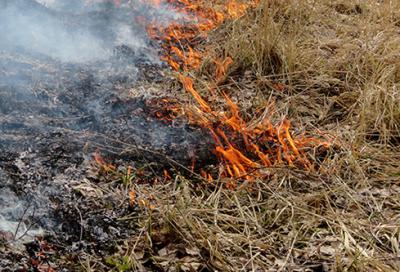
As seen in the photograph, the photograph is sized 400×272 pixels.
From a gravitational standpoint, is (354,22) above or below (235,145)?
above

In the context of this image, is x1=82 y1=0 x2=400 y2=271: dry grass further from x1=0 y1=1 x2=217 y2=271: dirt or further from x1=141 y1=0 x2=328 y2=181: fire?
x1=0 y1=1 x2=217 y2=271: dirt

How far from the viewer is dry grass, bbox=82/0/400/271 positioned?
216cm

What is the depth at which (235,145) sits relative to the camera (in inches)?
114

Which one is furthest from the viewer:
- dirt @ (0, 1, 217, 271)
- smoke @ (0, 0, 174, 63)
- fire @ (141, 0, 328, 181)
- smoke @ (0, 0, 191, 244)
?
smoke @ (0, 0, 174, 63)

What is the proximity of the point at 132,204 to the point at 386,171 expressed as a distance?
1659mm

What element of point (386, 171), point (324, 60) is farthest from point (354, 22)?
point (386, 171)

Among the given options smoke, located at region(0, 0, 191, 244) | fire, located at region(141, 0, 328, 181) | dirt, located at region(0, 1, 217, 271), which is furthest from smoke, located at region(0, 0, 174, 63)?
fire, located at region(141, 0, 328, 181)

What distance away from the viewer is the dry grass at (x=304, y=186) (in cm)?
216

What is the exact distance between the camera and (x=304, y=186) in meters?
2.65

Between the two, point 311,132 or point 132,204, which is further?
point 311,132

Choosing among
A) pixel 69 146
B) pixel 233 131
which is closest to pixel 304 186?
pixel 233 131

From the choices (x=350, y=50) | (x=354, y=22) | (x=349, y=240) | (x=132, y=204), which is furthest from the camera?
(x=354, y=22)

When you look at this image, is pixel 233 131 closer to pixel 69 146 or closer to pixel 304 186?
pixel 304 186

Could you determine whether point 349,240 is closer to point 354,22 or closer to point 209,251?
point 209,251
